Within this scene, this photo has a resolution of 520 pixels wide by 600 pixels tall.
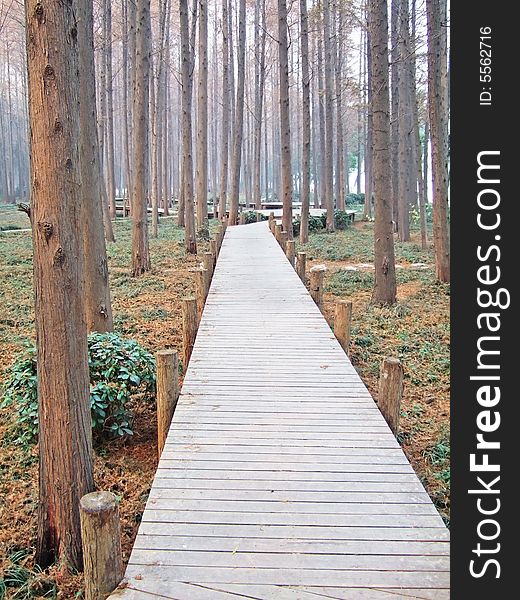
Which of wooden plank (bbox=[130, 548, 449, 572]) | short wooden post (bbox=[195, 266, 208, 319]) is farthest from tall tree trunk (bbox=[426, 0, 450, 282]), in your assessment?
wooden plank (bbox=[130, 548, 449, 572])

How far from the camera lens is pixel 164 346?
829 cm

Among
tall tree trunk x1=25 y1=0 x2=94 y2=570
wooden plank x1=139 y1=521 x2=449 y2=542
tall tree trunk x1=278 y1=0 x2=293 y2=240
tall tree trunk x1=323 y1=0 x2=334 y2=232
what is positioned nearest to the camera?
wooden plank x1=139 y1=521 x2=449 y2=542

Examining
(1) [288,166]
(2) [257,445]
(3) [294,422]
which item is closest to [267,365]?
(3) [294,422]

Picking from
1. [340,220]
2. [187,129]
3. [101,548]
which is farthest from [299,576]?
[340,220]

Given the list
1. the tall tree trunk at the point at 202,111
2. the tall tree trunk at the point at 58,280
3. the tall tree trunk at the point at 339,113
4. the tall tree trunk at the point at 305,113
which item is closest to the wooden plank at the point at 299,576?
the tall tree trunk at the point at 58,280

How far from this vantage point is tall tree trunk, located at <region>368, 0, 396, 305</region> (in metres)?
9.87

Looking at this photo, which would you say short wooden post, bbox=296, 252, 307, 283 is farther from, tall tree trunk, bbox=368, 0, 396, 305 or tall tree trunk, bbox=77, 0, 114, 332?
tall tree trunk, bbox=77, 0, 114, 332

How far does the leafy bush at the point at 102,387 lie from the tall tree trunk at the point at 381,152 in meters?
5.51

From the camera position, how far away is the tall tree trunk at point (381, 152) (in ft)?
32.4

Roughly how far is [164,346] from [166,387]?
145 inches

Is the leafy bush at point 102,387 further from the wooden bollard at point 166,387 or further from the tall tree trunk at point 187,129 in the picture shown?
the tall tree trunk at point 187,129

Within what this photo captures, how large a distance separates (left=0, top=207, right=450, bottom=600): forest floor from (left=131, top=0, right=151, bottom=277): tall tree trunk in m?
0.54

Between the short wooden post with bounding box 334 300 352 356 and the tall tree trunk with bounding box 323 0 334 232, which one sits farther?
the tall tree trunk with bounding box 323 0 334 232

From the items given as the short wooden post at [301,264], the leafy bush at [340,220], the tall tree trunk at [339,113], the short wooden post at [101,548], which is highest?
the tall tree trunk at [339,113]
